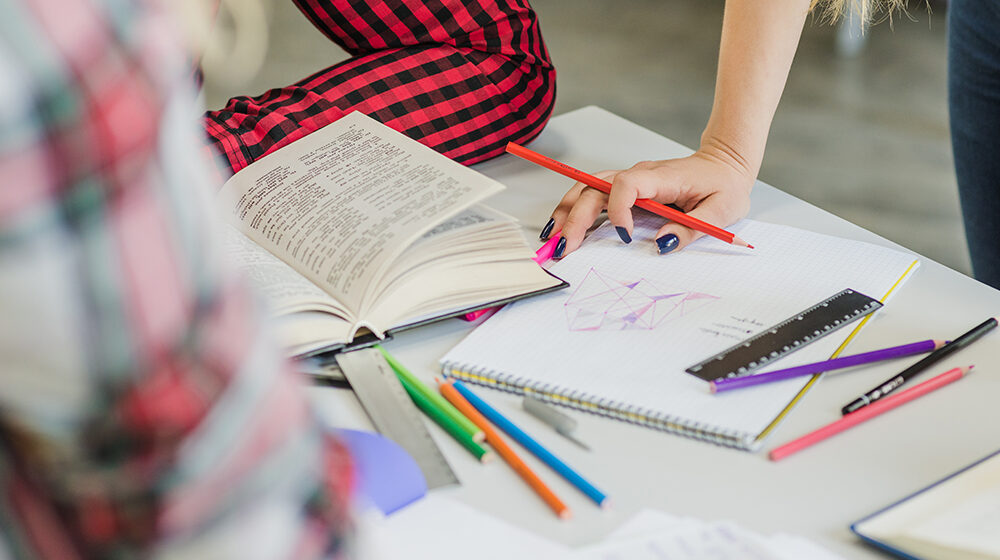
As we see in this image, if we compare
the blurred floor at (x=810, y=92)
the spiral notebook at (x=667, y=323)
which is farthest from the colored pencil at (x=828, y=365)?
the blurred floor at (x=810, y=92)

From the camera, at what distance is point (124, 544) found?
0.21 m


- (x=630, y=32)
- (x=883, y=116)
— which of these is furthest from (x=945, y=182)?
(x=630, y=32)

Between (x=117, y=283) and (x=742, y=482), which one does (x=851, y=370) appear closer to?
(x=742, y=482)

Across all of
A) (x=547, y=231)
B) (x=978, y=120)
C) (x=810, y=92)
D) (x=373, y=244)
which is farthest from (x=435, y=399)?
(x=810, y=92)

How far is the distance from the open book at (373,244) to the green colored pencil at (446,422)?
0.06 meters

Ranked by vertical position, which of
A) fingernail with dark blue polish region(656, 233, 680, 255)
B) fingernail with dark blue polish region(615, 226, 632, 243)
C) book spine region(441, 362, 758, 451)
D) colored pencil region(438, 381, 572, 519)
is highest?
fingernail with dark blue polish region(656, 233, 680, 255)

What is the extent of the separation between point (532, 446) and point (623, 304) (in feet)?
0.57

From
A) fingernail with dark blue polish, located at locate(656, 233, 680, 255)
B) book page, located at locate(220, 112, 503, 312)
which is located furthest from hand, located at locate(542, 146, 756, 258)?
book page, located at locate(220, 112, 503, 312)

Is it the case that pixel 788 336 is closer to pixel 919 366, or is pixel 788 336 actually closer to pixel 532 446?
pixel 919 366

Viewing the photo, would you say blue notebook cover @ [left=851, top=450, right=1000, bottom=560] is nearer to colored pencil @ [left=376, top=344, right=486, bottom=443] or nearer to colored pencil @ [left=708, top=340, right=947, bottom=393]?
colored pencil @ [left=708, top=340, right=947, bottom=393]

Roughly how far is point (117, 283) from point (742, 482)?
0.39 meters

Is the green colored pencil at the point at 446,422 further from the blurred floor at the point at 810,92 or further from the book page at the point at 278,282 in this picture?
the blurred floor at the point at 810,92

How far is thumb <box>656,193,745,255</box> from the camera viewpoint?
73 centimetres

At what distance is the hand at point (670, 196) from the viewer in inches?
29.3
